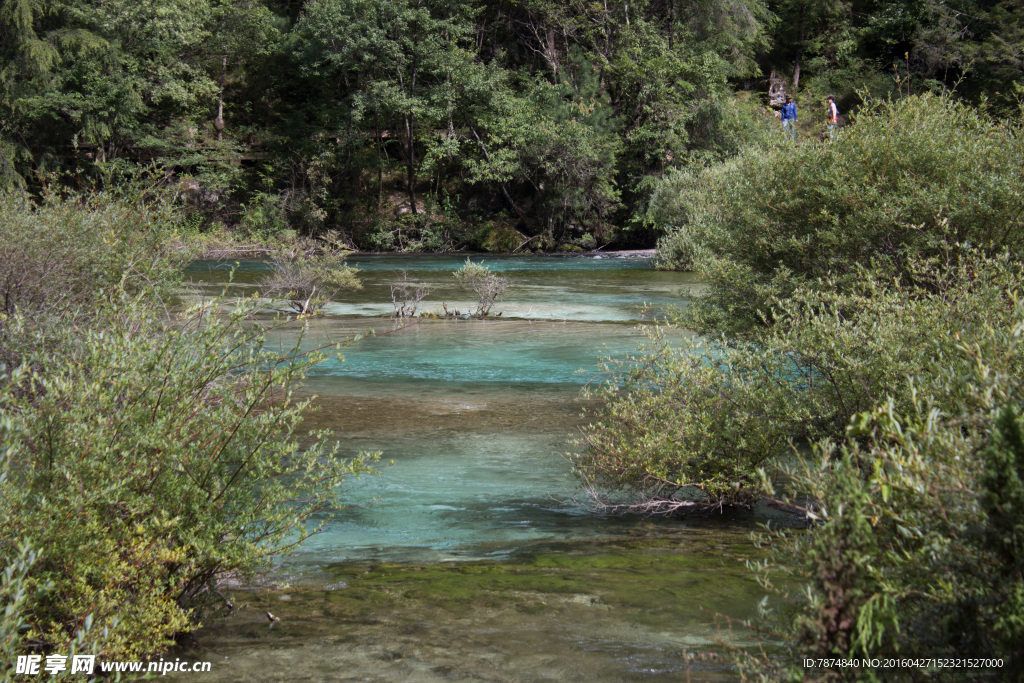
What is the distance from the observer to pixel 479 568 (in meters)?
6.41

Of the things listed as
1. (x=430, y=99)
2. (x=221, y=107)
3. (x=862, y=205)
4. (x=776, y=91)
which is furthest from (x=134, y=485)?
(x=776, y=91)

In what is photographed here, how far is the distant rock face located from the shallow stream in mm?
34594

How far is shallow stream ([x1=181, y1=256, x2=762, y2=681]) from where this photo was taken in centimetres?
461

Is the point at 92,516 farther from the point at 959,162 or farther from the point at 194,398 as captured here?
the point at 959,162

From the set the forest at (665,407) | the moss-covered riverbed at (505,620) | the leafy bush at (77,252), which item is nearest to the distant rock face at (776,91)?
the forest at (665,407)

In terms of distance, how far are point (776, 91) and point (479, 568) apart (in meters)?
43.9

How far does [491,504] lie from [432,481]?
1.00m

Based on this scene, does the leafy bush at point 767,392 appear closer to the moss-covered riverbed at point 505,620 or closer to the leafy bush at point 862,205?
the leafy bush at point 862,205

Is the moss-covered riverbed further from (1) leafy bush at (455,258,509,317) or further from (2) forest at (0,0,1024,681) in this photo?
(1) leafy bush at (455,258,509,317)

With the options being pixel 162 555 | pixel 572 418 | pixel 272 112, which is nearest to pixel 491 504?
pixel 572 418

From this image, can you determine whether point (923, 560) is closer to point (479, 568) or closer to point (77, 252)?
point (479, 568)

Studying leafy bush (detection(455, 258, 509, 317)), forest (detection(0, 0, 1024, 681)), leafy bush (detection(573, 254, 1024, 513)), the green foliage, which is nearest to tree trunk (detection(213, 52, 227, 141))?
forest (detection(0, 0, 1024, 681))

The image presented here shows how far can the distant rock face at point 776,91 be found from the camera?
144 ft

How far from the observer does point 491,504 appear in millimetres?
8422
